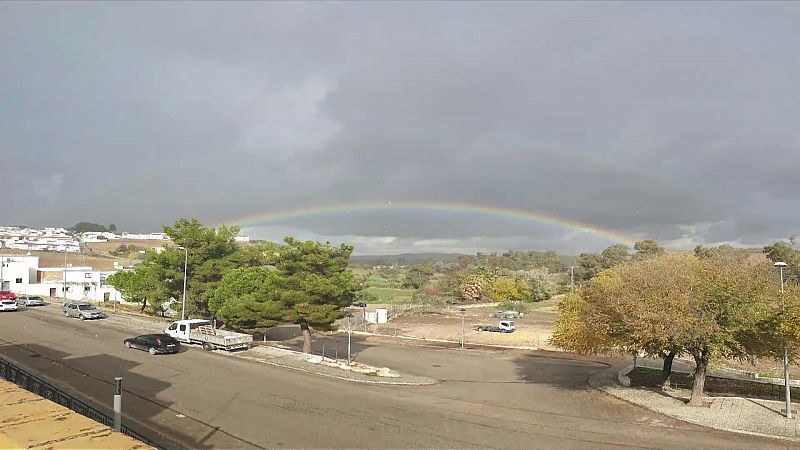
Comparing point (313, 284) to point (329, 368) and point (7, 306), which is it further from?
point (7, 306)

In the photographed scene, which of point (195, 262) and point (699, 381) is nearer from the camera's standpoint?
point (699, 381)

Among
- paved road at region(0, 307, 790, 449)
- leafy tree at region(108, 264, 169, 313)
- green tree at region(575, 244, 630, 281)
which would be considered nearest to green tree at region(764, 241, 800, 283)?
green tree at region(575, 244, 630, 281)

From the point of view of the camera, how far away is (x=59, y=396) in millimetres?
15586

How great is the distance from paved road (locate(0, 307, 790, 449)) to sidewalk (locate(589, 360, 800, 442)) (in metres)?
0.86

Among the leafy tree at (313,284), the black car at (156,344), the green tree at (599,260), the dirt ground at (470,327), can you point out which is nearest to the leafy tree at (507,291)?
the dirt ground at (470,327)

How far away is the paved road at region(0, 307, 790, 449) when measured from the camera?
17.6 m

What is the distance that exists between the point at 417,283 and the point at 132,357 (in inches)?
4628

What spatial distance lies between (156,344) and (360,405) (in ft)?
58.1

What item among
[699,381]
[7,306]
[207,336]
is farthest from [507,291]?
[699,381]

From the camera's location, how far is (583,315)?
85.9ft

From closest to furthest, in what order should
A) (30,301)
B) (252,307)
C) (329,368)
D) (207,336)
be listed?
(329,368) → (252,307) → (207,336) → (30,301)

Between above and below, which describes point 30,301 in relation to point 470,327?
above

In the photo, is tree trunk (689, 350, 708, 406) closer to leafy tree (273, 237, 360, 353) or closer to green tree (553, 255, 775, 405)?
green tree (553, 255, 775, 405)

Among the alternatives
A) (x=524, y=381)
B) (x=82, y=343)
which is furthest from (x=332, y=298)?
(x=82, y=343)
